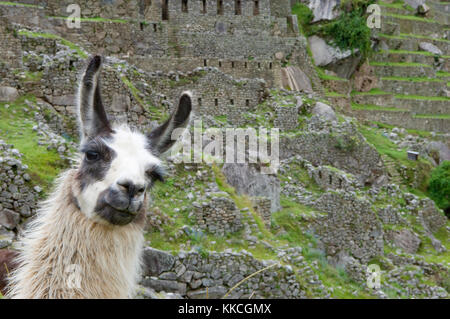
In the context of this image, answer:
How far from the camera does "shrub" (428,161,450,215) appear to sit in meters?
20.3

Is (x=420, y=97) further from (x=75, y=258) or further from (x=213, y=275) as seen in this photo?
(x=75, y=258)

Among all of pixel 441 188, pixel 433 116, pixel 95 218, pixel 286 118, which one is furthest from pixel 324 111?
pixel 95 218

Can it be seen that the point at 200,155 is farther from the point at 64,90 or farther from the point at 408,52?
the point at 408,52

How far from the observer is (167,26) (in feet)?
73.7

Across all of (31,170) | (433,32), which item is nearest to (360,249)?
(31,170)

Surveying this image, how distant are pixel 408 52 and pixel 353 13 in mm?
9789

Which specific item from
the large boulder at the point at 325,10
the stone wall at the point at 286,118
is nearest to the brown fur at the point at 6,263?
the stone wall at the point at 286,118

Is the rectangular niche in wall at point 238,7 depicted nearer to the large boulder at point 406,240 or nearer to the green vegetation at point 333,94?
the green vegetation at point 333,94

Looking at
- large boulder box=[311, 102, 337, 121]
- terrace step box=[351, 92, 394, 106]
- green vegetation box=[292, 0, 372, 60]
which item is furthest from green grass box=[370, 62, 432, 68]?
large boulder box=[311, 102, 337, 121]

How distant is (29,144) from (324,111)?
12769 mm

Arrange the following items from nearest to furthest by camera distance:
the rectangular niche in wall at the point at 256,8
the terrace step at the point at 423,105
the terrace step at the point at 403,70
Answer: the rectangular niche in wall at the point at 256,8, the terrace step at the point at 423,105, the terrace step at the point at 403,70

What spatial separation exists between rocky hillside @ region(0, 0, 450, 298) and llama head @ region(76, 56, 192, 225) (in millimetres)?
2051

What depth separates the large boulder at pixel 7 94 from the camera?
1025 centimetres

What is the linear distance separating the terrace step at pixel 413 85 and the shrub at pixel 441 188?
11.9 m
